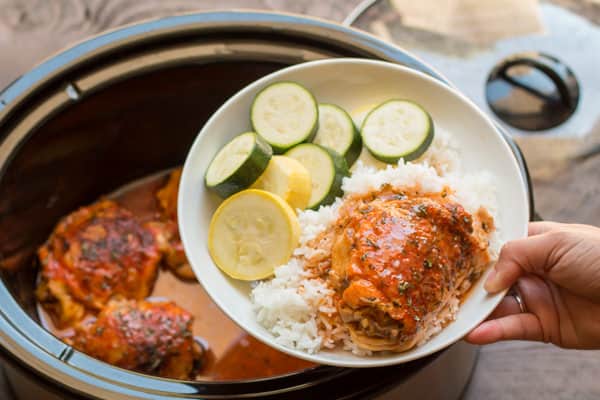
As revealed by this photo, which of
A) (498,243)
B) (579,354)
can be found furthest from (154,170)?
(579,354)

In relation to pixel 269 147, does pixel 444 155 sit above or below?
below

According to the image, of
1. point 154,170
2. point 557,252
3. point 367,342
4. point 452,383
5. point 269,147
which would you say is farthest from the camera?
point 154,170

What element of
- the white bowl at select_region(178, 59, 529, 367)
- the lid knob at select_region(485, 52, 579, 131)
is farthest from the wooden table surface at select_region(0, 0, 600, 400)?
the white bowl at select_region(178, 59, 529, 367)

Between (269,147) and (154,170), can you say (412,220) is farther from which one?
(154,170)

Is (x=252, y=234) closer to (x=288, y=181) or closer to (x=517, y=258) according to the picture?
(x=288, y=181)

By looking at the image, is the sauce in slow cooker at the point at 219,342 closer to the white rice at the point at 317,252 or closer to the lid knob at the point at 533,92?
the white rice at the point at 317,252

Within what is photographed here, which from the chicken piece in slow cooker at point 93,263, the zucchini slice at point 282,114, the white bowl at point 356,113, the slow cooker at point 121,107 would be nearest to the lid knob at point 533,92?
the slow cooker at point 121,107

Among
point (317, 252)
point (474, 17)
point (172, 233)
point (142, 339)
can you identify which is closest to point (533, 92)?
point (474, 17)
